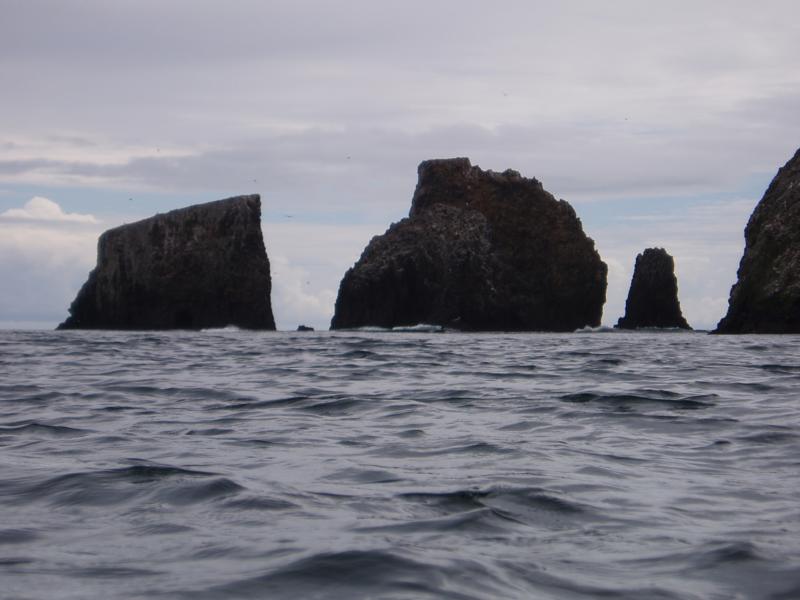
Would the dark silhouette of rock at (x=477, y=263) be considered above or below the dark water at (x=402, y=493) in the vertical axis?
above

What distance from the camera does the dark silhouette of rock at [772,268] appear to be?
169 ft

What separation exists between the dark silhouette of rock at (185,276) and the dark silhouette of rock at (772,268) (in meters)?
34.9

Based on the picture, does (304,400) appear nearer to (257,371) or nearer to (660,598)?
(257,371)

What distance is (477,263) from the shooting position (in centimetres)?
8706

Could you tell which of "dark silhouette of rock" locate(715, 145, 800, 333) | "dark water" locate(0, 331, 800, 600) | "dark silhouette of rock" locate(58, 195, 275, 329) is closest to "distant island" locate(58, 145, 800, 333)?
"dark silhouette of rock" locate(58, 195, 275, 329)

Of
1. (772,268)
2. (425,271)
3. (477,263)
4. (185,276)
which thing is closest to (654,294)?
(477,263)

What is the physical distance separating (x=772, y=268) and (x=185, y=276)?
41.4m

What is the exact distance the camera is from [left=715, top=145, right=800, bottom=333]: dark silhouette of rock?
51.6 m

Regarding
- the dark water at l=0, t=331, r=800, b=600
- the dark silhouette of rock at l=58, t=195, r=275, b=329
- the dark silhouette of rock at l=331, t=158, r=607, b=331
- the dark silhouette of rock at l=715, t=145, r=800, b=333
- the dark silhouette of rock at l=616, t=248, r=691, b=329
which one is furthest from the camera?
the dark silhouette of rock at l=616, t=248, r=691, b=329

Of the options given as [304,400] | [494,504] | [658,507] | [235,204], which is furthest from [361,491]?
[235,204]

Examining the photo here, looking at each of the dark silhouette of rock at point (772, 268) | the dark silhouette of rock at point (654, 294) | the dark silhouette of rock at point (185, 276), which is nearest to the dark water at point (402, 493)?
the dark silhouette of rock at point (772, 268)

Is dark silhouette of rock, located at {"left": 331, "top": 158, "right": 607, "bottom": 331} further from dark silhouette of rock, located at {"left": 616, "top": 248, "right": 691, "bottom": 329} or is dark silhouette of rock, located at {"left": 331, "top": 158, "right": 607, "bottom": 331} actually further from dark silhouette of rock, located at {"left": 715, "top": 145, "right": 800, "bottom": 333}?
dark silhouette of rock, located at {"left": 715, "top": 145, "right": 800, "bottom": 333}

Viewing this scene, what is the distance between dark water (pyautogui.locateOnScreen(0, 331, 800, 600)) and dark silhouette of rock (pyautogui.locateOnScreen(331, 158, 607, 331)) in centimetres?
6751

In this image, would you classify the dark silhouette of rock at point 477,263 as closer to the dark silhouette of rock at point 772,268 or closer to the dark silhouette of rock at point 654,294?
the dark silhouette of rock at point 654,294
